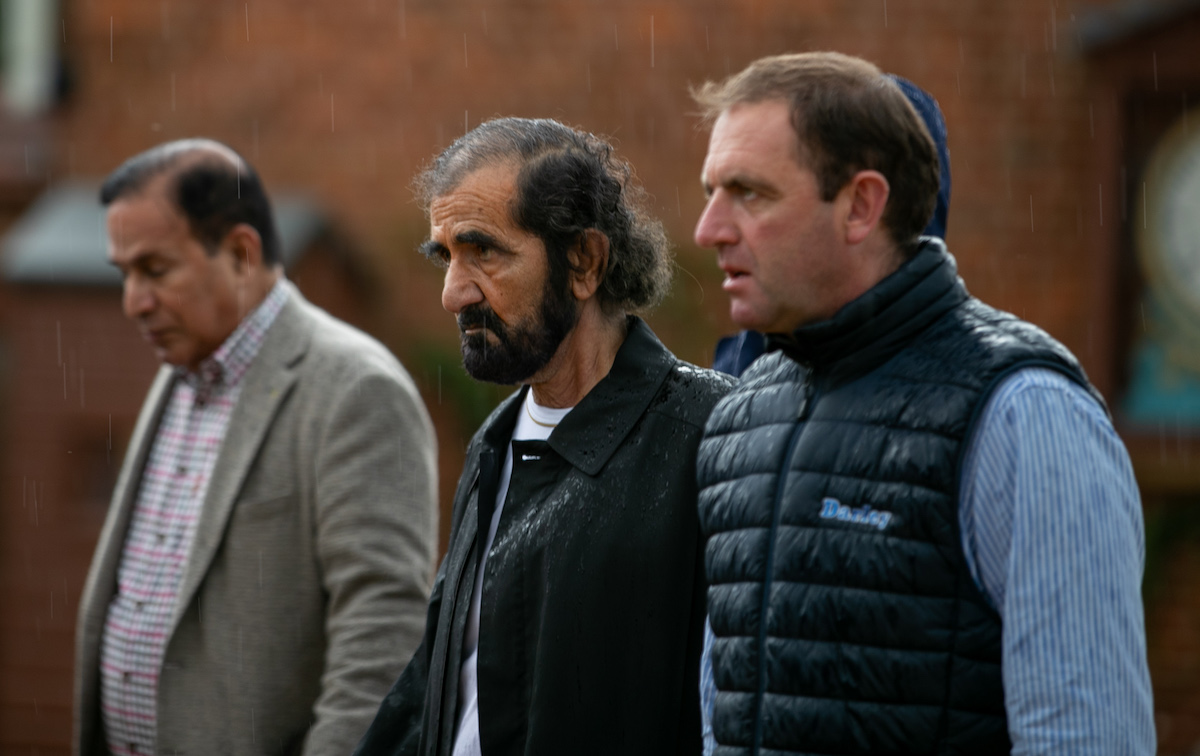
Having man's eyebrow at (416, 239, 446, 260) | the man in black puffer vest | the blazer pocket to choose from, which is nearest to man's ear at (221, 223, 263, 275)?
the blazer pocket

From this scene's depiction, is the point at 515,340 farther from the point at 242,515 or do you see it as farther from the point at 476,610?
the point at 242,515

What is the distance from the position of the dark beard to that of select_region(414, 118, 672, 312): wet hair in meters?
0.06

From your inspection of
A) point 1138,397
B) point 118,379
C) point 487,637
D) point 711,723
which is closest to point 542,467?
point 487,637

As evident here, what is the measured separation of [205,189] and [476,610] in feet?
5.21

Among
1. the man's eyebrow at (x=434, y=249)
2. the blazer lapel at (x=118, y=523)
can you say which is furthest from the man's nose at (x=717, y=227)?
the blazer lapel at (x=118, y=523)

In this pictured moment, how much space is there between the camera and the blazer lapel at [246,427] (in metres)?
3.41

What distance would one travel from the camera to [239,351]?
145 inches

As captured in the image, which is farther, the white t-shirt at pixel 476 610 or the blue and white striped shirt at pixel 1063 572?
the white t-shirt at pixel 476 610

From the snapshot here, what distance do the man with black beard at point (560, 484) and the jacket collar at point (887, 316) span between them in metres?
0.60

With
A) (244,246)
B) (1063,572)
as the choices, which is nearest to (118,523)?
(244,246)

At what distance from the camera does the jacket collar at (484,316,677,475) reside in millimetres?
2729

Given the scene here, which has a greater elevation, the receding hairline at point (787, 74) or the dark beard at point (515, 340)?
the receding hairline at point (787, 74)

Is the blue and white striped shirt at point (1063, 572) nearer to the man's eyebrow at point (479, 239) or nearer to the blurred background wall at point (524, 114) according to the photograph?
the man's eyebrow at point (479, 239)

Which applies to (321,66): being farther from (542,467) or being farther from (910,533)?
(910,533)
